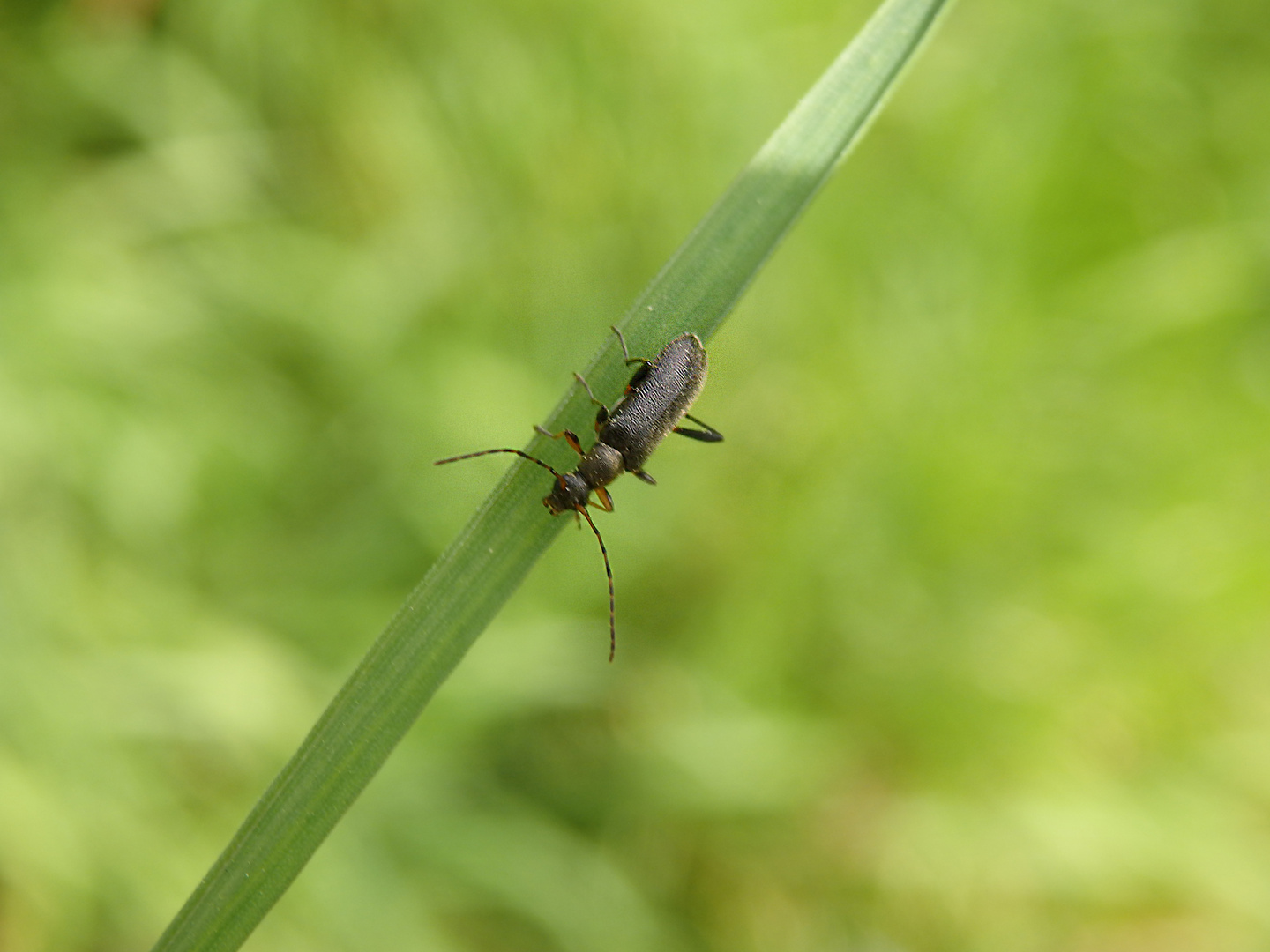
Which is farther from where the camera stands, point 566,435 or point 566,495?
point 566,495

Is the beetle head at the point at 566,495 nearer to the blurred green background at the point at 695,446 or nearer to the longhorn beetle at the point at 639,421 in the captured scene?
the longhorn beetle at the point at 639,421

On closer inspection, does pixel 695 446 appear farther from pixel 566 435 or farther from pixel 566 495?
pixel 566 435

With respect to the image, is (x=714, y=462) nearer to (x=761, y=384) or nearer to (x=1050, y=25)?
(x=761, y=384)

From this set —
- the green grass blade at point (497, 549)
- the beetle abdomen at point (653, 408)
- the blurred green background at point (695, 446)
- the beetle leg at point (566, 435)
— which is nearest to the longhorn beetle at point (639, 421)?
the beetle abdomen at point (653, 408)

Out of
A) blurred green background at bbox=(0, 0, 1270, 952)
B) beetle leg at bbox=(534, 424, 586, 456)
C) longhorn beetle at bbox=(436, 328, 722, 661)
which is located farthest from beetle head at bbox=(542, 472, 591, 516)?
blurred green background at bbox=(0, 0, 1270, 952)

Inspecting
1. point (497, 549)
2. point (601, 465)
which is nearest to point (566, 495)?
point (497, 549)

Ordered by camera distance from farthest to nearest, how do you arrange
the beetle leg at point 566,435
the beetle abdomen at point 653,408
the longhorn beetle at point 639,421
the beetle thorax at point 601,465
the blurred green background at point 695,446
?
1. the blurred green background at point 695,446
2. the beetle thorax at point 601,465
3. the beetle abdomen at point 653,408
4. the longhorn beetle at point 639,421
5. the beetle leg at point 566,435
